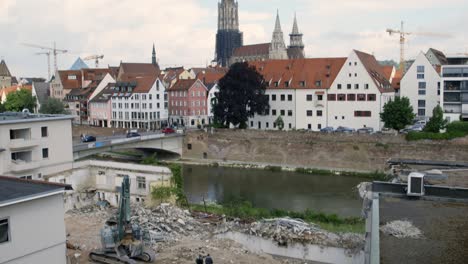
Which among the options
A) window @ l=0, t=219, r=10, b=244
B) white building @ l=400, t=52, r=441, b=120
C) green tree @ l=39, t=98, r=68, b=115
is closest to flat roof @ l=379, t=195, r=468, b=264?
window @ l=0, t=219, r=10, b=244

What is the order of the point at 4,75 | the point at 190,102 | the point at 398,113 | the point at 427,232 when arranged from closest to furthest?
the point at 427,232, the point at 398,113, the point at 190,102, the point at 4,75

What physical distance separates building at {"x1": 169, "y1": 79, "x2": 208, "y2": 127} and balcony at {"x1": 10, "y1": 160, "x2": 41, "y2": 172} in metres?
32.6

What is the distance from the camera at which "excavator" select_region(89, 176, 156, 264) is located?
17.5 m

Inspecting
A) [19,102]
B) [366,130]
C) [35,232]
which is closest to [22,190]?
[35,232]

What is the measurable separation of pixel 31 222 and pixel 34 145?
1724cm

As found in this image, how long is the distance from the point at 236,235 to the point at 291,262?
3206 millimetres

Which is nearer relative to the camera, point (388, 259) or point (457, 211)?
point (388, 259)

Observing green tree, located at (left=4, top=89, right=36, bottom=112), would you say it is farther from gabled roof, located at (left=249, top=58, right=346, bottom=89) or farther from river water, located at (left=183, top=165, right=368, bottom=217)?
river water, located at (left=183, top=165, right=368, bottom=217)

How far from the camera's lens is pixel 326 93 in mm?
49875

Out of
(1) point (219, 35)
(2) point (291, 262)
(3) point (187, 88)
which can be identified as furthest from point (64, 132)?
(1) point (219, 35)

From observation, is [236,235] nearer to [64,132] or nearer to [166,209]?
[166,209]

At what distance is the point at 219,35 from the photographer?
410 feet

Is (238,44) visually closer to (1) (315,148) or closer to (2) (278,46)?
(2) (278,46)

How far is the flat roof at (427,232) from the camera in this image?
16.8 m
